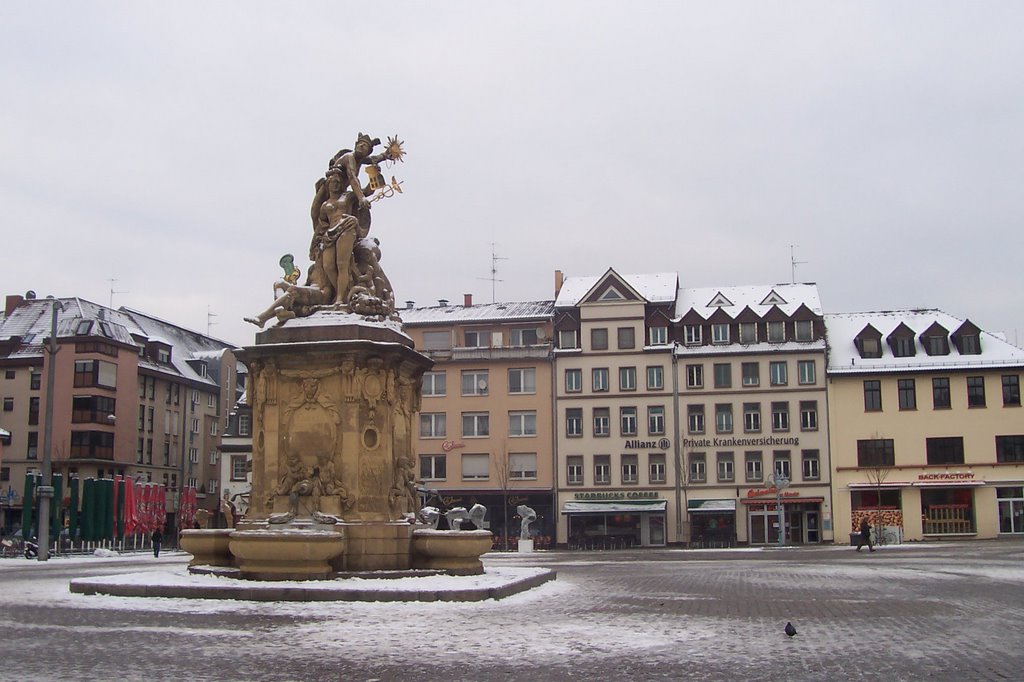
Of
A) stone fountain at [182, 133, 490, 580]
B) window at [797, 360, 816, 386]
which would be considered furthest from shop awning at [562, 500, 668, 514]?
stone fountain at [182, 133, 490, 580]

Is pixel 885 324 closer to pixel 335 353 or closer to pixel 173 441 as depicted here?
pixel 173 441

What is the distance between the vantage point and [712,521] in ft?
223

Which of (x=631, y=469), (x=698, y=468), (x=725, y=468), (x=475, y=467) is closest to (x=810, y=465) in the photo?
(x=725, y=468)

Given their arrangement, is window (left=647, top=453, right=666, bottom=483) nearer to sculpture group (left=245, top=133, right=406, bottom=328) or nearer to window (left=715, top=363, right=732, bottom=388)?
window (left=715, top=363, right=732, bottom=388)

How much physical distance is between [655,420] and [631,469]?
3.30 meters

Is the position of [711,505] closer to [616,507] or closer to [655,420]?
[616,507]

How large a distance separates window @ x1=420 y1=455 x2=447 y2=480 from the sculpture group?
48174mm

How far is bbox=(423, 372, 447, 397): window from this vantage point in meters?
73.6

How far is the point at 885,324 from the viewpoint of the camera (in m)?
70.8

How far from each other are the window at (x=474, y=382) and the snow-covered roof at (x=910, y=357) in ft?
68.7

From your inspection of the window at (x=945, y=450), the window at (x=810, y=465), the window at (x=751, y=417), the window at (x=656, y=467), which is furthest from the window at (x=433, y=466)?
the window at (x=945, y=450)

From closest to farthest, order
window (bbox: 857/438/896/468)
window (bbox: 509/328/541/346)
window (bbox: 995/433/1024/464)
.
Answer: window (bbox: 995/433/1024/464)
window (bbox: 857/438/896/468)
window (bbox: 509/328/541/346)

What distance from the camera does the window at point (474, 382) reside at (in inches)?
2867

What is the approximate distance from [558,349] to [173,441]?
30960mm
